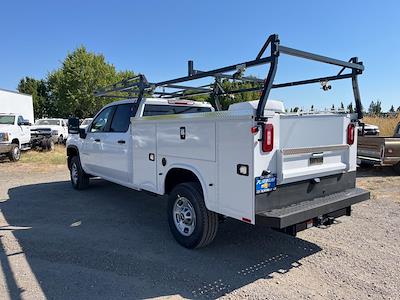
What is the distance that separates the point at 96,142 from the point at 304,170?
4.55m

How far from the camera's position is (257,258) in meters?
4.28

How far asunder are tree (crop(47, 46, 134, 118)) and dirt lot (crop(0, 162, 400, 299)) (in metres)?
35.3

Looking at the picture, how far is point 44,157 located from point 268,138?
47.1 feet

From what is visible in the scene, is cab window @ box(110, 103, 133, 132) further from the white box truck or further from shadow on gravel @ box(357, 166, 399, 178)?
the white box truck

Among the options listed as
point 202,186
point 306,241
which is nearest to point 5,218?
point 202,186

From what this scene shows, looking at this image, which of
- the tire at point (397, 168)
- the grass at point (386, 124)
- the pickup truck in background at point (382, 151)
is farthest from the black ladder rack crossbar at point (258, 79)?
the grass at point (386, 124)

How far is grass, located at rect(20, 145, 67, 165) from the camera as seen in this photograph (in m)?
14.3

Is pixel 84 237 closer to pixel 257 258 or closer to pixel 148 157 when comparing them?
A: pixel 148 157

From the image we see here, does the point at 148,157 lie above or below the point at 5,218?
above

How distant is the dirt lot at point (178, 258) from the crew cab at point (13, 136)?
8387mm

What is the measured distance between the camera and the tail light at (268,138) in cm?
360

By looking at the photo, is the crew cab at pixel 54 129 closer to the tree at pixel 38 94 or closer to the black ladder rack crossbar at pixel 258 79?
the black ladder rack crossbar at pixel 258 79

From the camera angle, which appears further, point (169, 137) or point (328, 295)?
point (169, 137)

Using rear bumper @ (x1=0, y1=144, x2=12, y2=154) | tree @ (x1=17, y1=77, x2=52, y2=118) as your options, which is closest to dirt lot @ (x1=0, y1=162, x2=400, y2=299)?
rear bumper @ (x1=0, y1=144, x2=12, y2=154)
